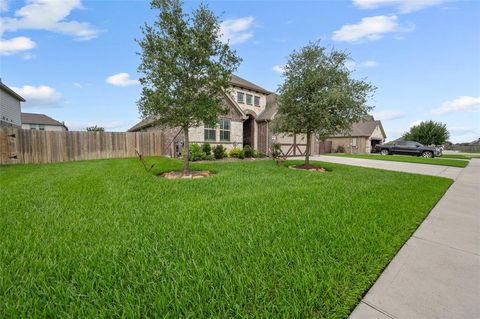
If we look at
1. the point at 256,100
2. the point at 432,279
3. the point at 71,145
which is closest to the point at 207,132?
the point at 256,100

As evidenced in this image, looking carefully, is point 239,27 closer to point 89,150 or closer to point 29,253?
point 29,253

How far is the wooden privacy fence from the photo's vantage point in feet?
39.3

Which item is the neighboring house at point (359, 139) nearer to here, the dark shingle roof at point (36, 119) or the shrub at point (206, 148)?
the shrub at point (206, 148)

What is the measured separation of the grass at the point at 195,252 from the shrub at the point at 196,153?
827cm

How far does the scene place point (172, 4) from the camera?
7387 millimetres

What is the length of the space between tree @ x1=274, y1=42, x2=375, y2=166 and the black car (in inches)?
786

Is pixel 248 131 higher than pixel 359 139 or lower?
higher

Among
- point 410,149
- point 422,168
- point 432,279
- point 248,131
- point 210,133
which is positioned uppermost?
point 248,131

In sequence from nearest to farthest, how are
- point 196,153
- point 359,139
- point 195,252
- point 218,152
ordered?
point 195,252 → point 196,153 → point 218,152 → point 359,139

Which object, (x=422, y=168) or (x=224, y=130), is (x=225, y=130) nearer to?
(x=224, y=130)

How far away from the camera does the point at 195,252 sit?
2.59m

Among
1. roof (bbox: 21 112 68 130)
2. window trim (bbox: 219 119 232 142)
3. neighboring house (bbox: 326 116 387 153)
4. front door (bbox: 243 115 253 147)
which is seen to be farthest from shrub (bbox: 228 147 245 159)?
roof (bbox: 21 112 68 130)

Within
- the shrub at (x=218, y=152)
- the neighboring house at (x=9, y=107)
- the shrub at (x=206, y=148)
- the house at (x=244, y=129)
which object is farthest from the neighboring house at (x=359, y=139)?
the neighboring house at (x=9, y=107)

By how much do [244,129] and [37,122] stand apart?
1648 inches
